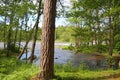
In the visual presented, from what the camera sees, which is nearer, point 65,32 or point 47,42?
point 47,42

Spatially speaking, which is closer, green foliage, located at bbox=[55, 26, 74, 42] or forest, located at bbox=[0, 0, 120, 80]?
forest, located at bbox=[0, 0, 120, 80]

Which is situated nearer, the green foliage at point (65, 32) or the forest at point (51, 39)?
the forest at point (51, 39)

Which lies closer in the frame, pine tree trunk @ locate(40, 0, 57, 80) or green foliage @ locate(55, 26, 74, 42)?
pine tree trunk @ locate(40, 0, 57, 80)

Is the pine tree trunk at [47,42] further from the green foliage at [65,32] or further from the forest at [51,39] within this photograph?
the green foliage at [65,32]

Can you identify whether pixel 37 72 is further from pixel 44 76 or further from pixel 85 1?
pixel 85 1

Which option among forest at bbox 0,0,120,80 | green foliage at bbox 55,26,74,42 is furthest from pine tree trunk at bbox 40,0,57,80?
green foliage at bbox 55,26,74,42

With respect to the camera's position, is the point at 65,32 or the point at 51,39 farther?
the point at 65,32

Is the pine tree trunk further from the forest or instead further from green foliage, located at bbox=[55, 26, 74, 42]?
green foliage, located at bbox=[55, 26, 74, 42]

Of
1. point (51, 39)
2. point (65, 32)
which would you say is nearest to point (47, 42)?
point (51, 39)

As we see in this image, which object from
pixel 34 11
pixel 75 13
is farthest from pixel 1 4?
pixel 75 13

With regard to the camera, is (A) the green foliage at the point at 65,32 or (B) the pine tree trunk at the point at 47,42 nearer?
(B) the pine tree trunk at the point at 47,42

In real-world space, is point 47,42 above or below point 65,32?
above

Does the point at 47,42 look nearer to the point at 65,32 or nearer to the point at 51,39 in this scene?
the point at 51,39

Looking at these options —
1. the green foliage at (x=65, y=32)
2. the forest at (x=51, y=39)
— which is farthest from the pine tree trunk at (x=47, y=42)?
the green foliage at (x=65, y=32)
